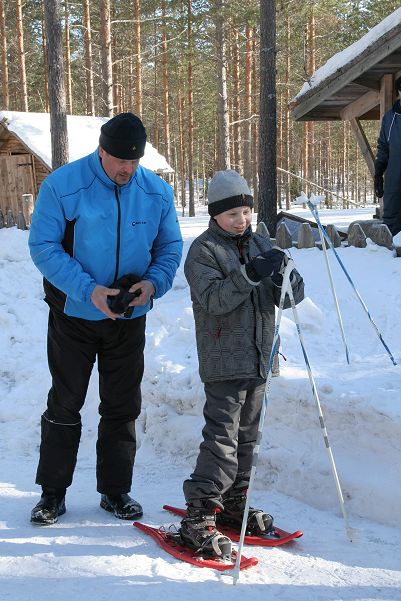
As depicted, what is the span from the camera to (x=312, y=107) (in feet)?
36.9

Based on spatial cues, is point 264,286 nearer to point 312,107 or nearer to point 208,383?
point 208,383

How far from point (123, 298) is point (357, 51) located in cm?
801

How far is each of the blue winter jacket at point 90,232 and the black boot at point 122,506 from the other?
107 cm

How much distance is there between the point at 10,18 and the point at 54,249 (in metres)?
28.2

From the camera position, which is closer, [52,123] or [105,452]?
[105,452]

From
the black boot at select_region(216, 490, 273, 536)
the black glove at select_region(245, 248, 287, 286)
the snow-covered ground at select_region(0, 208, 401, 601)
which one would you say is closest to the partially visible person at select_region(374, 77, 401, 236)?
the snow-covered ground at select_region(0, 208, 401, 601)

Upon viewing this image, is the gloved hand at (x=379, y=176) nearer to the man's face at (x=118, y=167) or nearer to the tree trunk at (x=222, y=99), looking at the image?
the man's face at (x=118, y=167)

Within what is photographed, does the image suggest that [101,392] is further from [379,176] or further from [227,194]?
[379,176]

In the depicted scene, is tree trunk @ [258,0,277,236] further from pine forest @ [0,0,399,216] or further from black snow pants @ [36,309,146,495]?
black snow pants @ [36,309,146,495]

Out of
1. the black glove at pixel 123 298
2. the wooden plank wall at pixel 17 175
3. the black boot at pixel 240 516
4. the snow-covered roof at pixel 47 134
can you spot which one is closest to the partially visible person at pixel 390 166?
the black glove at pixel 123 298

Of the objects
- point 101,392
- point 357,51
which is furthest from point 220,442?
point 357,51

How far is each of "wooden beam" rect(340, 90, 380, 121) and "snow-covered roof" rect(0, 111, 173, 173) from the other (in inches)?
318

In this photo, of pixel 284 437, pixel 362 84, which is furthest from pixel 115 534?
pixel 362 84

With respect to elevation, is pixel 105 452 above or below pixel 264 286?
below
